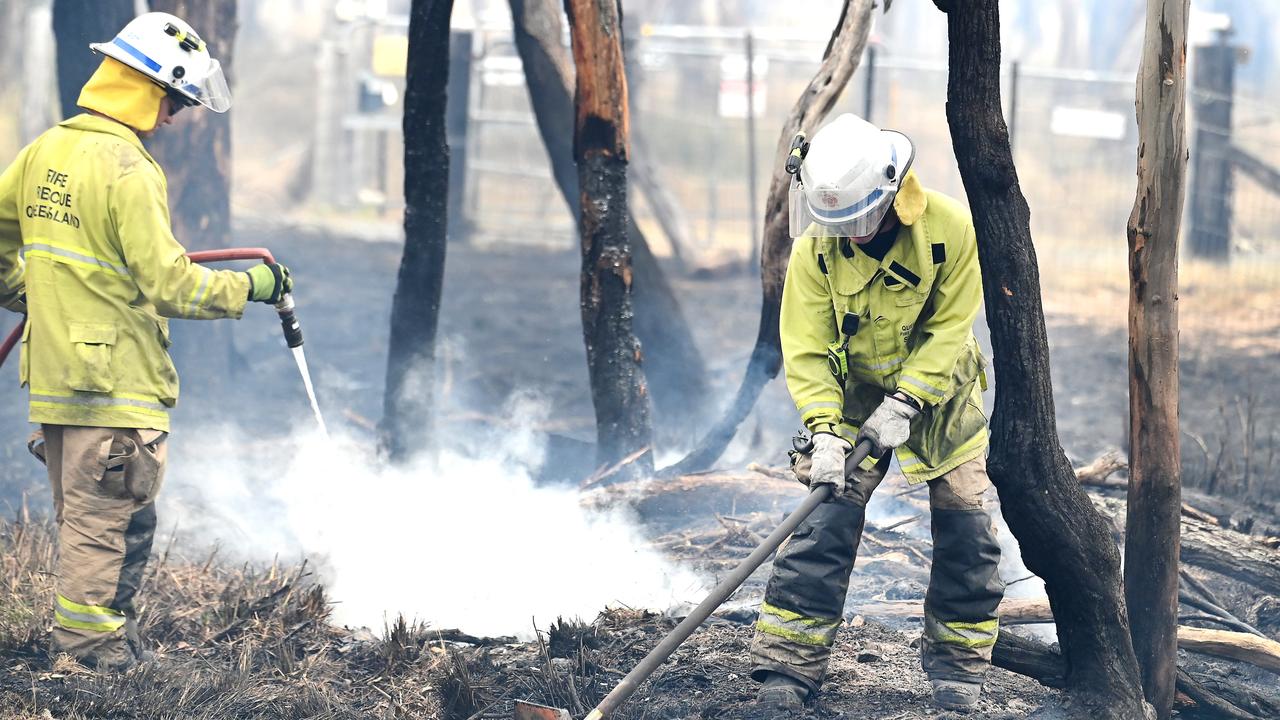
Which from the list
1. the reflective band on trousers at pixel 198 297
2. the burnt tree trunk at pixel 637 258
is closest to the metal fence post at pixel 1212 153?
the burnt tree trunk at pixel 637 258

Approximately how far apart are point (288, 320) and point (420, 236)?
73.3 inches

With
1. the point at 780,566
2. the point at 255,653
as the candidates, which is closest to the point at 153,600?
the point at 255,653

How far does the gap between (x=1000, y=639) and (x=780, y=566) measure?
2.57 feet

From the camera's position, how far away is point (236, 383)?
8609 mm

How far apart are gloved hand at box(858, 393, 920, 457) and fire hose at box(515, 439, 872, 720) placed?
4cm

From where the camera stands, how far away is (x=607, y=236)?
6.25 m

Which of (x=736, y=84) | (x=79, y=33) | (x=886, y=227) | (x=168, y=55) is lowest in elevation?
(x=886, y=227)

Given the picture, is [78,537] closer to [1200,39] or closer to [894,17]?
[1200,39]

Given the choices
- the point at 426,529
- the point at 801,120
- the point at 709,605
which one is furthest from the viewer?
the point at 426,529

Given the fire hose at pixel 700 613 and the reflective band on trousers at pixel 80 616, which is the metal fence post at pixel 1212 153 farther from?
the reflective band on trousers at pixel 80 616

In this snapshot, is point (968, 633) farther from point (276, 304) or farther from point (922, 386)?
→ point (276, 304)

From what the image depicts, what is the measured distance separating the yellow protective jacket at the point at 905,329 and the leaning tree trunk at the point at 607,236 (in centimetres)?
217

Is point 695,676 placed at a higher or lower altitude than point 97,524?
lower

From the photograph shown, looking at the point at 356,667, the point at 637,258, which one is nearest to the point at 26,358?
the point at 356,667
